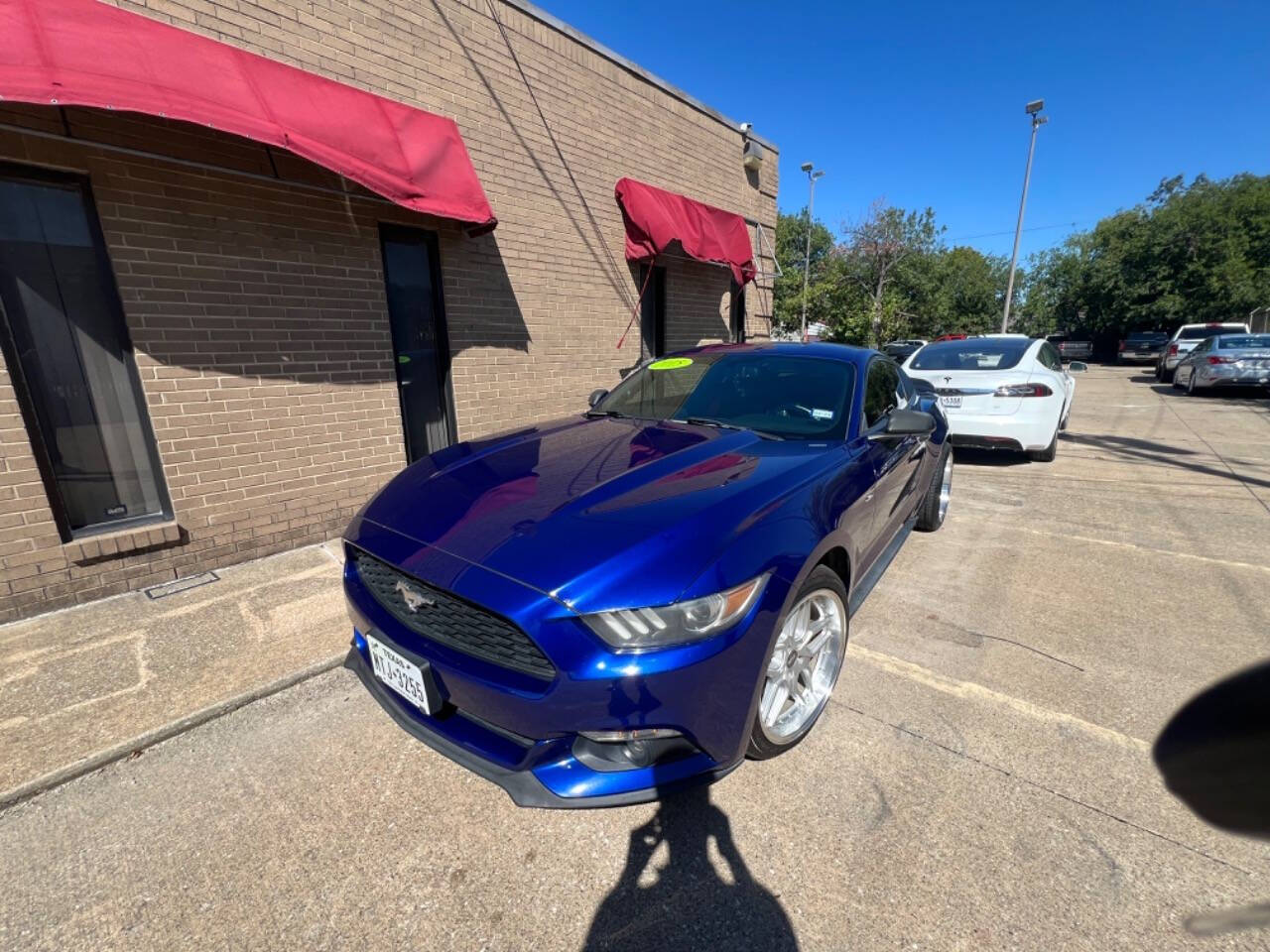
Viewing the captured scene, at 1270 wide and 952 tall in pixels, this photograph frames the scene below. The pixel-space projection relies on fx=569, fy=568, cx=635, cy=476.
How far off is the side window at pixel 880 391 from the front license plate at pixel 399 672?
234cm

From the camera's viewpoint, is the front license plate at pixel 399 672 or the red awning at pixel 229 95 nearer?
the front license plate at pixel 399 672

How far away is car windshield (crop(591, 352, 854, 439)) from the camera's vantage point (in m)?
2.87

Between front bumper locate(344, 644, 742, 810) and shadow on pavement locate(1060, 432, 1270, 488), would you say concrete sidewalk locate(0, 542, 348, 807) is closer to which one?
front bumper locate(344, 644, 742, 810)

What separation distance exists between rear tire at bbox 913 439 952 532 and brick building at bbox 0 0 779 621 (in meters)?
3.69

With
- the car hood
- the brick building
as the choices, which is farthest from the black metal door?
the car hood

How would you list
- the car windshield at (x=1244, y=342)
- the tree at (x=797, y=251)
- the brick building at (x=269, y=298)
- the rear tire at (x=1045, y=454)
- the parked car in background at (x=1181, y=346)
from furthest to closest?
the tree at (x=797, y=251) → the parked car in background at (x=1181, y=346) → the car windshield at (x=1244, y=342) → the rear tire at (x=1045, y=454) → the brick building at (x=269, y=298)

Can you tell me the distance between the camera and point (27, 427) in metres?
3.17

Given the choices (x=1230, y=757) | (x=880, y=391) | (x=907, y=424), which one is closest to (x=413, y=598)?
(x=1230, y=757)

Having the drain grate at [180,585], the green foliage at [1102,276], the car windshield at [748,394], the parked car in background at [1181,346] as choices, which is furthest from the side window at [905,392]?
the parked car in background at [1181,346]

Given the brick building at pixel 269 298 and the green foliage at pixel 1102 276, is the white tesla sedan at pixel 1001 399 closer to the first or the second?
the brick building at pixel 269 298

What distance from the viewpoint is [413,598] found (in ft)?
6.22

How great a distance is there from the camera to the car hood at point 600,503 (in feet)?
5.42

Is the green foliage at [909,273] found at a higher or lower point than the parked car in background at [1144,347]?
higher

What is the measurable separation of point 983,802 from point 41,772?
3.41 m
